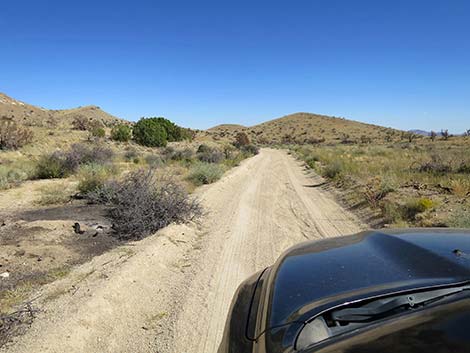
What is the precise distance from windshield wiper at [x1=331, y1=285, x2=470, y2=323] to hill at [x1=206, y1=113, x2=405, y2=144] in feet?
334

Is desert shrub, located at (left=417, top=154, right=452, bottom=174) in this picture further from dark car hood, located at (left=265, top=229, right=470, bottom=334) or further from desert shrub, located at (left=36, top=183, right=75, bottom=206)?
dark car hood, located at (left=265, top=229, right=470, bottom=334)

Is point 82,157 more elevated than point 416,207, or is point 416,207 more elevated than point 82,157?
point 82,157

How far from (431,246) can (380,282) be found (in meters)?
0.83

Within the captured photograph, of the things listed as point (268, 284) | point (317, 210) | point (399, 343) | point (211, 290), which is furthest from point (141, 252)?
point (317, 210)

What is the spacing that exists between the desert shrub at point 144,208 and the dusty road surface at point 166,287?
40 centimetres

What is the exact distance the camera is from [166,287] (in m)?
5.73

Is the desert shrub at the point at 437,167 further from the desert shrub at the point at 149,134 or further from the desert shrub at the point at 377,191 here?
the desert shrub at the point at 149,134

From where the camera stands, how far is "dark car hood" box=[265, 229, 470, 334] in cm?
205

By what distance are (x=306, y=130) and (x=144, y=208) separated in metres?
120

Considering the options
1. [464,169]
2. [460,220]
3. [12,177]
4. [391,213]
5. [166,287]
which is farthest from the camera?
[464,169]

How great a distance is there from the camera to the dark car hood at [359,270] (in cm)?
205

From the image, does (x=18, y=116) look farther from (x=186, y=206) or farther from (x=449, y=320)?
(x=449, y=320)

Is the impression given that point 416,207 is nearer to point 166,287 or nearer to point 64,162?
point 166,287

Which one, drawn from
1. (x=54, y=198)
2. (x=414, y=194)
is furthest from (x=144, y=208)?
(x=414, y=194)
